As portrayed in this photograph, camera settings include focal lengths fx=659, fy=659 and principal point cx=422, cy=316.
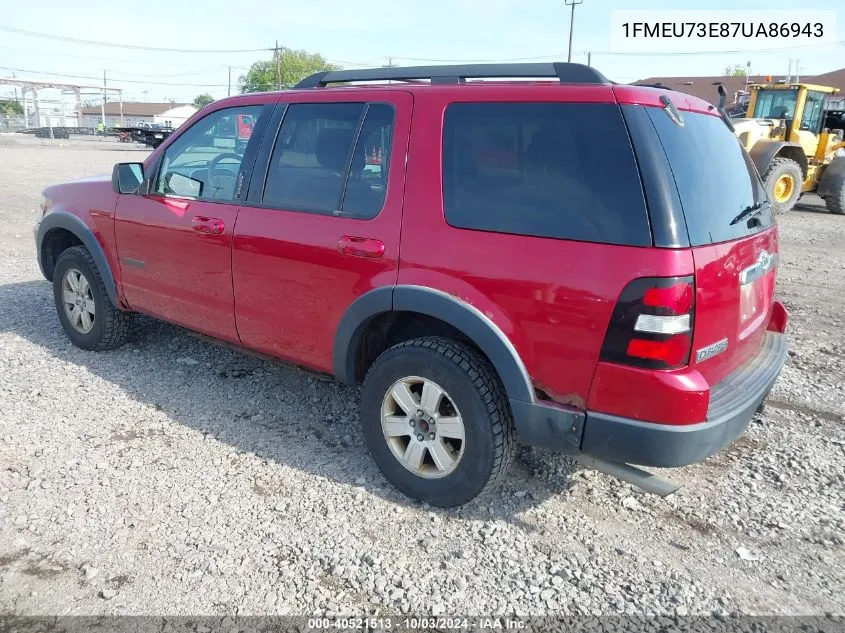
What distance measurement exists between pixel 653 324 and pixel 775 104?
48.8 feet

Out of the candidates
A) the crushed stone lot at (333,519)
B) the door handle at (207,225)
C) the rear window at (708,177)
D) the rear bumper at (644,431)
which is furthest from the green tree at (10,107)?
the rear bumper at (644,431)

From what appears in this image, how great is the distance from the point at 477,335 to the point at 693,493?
1463 mm

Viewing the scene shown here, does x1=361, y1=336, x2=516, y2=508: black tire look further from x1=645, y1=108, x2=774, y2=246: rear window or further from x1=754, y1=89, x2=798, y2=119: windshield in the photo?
x1=754, y1=89, x2=798, y2=119: windshield

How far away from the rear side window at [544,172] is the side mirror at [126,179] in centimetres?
240

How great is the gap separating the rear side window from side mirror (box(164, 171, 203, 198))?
1801 mm

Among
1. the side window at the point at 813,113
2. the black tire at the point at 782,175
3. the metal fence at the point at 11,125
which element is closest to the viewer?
the black tire at the point at 782,175

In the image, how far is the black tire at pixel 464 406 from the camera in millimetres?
2833

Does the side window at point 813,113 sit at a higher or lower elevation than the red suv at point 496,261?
higher

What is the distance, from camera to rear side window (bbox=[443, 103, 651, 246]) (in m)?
2.47

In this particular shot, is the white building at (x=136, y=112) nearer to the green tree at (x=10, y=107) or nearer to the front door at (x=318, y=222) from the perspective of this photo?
the green tree at (x=10, y=107)

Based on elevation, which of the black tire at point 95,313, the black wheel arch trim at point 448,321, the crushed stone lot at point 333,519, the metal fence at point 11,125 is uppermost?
the metal fence at point 11,125

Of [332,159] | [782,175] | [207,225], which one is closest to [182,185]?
[207,225]

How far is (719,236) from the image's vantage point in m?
2.61

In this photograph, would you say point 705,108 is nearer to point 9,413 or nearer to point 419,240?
point 419,240
